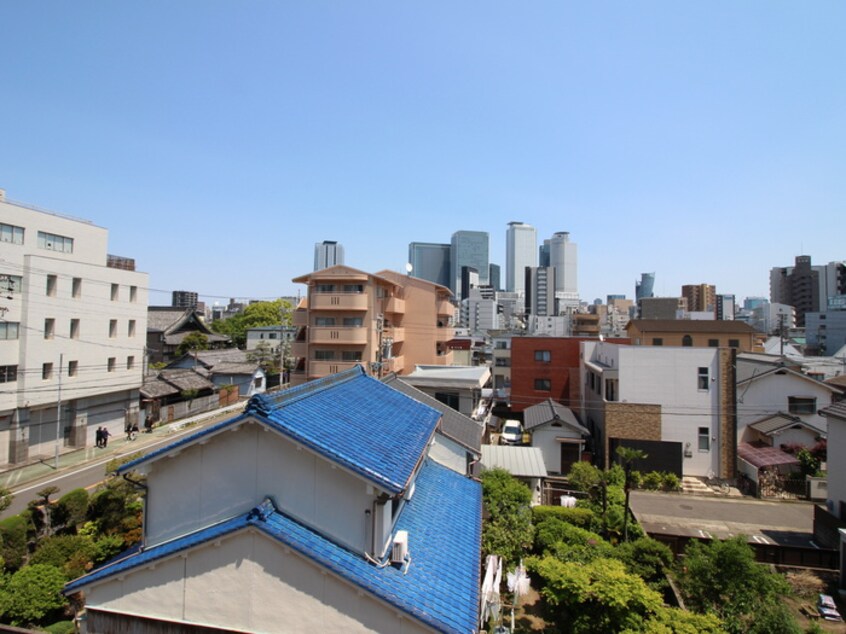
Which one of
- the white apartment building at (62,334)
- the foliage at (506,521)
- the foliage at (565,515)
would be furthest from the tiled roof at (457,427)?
the white apartment building at (62,334)

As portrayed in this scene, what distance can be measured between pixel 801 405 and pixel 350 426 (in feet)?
112

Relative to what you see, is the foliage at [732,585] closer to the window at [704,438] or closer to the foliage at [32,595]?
the foliage at [32,595]

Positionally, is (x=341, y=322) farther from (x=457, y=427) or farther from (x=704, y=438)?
(x=704, y=438)

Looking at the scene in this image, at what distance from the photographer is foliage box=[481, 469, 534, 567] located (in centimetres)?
1522

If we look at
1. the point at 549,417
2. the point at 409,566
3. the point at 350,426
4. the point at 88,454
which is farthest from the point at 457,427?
the point at 88,454

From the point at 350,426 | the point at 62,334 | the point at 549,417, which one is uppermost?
the point at 62,334

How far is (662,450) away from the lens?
28.2 m

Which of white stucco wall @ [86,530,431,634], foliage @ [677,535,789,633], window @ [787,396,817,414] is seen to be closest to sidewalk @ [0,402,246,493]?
white stucco wall @ [86,530,431,634]

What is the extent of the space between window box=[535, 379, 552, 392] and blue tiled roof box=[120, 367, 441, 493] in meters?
29.6

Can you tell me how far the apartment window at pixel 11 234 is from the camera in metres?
26.8

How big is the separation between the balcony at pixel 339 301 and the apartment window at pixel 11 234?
1931 centimetres

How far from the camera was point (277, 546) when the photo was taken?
302 inches

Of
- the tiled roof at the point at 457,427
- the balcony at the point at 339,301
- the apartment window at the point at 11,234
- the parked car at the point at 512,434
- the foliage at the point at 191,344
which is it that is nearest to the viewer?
the tiled roof at the point at 457,427

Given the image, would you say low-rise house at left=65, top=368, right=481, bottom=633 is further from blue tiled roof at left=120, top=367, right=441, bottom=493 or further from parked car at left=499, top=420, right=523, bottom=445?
parked car at left=499, top=420, right=523, bottom=445
